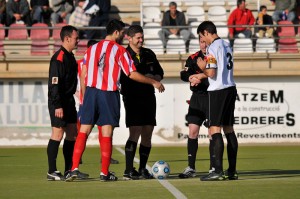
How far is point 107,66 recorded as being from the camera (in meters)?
13.1

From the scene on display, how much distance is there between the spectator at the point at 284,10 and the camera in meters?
28.3

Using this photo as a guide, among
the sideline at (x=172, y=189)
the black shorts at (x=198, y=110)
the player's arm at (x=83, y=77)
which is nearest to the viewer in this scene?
the sideline at (x=172, y=189)

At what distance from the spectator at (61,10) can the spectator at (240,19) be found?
4.70 m

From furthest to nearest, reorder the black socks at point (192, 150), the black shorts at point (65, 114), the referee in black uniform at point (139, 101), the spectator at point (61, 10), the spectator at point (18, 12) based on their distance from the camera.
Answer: the spectator at point (61, 10), the spectator at point (18, 12), the black socks at point (192, 150), the referee in black uniform at point (139, 101), the black shorts at point (65, 114)

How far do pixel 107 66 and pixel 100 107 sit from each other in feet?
1.77

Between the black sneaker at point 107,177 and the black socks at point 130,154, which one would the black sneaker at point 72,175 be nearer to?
the black sneaker at point 107,177

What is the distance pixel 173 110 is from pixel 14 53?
15.0 ft

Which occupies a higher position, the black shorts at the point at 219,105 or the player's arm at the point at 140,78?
the player's arm at the point at 140,78

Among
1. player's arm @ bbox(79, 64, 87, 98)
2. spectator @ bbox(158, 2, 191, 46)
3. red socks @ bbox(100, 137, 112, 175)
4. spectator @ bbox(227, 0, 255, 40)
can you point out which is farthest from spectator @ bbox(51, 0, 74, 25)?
red socks @ bbox(100, 137, 112, 175)

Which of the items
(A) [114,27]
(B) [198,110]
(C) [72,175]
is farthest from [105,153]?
(B) [198,110]

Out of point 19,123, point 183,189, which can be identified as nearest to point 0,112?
point 19,123

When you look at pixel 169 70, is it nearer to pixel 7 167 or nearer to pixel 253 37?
pixel 253 37

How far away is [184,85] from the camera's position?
2583cm

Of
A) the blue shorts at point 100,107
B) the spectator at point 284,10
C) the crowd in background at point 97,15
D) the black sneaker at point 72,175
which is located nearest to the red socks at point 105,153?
the blue shorts at point 100,107
